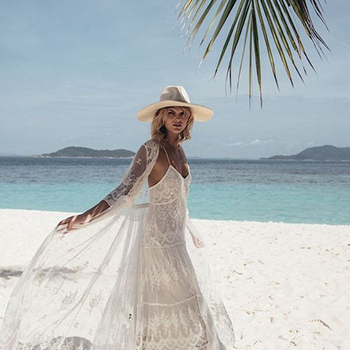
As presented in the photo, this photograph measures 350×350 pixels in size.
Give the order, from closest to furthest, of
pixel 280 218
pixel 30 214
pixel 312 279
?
pixel 312 279
pixel 30 214
pixel 280 218

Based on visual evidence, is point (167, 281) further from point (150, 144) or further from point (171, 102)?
point (171, 102)

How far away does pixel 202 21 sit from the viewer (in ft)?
11.6

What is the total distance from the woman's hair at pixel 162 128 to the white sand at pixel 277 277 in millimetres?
1806

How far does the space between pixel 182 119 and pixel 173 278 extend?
0.94 metres

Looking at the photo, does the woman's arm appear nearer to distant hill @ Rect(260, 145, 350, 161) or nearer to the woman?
the woman

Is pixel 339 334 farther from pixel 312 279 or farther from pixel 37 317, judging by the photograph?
pixel 37 317

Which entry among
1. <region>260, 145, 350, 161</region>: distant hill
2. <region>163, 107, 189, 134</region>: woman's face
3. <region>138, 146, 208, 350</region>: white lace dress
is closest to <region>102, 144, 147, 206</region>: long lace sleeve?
<region>138, 146, 208, 350</region>: white lace dress

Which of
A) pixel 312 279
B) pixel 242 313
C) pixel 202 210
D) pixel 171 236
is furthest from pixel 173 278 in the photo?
pixel 202 210

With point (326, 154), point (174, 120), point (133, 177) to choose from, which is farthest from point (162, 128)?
point (326, 154)

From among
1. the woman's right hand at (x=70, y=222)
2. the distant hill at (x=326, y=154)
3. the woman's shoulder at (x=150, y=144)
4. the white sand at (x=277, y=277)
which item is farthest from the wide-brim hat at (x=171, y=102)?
the distant hill at (x=326, y=154)

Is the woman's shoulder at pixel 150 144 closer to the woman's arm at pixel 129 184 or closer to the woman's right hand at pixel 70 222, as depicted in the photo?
the woman's arm at pixel 129 184

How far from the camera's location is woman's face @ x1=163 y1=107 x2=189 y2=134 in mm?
2652

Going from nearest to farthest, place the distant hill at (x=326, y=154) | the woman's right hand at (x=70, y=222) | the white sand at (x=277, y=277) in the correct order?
the woman's right hand at (x=70, y=222), the white sand at (x=277, y=277), the distant hill at (x=326, y=154)
